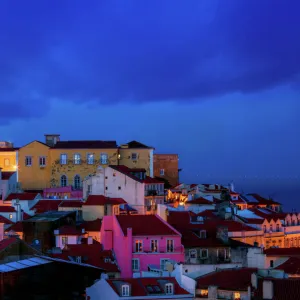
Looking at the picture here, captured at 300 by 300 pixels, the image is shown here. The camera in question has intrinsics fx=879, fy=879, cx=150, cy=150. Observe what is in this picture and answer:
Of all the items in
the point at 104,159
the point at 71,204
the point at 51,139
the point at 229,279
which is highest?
the point at 51,139

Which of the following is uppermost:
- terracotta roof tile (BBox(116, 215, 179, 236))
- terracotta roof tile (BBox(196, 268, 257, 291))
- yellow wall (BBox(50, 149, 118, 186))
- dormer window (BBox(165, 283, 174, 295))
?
yellow wall (BBox(50, 149, 118, 186))

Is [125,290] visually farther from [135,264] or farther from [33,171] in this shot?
[33,171]

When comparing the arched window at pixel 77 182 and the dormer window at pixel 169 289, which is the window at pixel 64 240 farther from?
the arched window at pixel 77 182

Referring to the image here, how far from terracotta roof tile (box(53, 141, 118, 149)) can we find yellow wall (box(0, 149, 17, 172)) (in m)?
3.77

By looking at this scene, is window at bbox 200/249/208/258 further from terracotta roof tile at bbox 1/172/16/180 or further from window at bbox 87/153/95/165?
window at bbox 87/153/95/165

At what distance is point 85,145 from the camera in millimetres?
80062

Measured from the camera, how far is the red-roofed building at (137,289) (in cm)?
3525

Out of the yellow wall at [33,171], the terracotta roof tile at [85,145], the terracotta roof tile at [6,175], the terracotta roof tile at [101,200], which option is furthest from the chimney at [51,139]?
the terracotta roof tile at [101,200]

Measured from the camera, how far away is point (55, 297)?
1431 inches

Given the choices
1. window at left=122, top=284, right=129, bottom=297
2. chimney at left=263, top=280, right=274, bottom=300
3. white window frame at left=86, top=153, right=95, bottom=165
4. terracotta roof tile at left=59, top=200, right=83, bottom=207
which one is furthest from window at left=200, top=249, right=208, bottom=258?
white window frame at left=86, top=153, right=95, bottom=165

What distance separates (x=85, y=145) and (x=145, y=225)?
31844mm

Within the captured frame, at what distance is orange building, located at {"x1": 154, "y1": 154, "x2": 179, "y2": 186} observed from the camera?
88.7 m

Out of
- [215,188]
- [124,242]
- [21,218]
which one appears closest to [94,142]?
[215,188]

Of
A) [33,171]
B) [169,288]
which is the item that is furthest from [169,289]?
[33,171]
